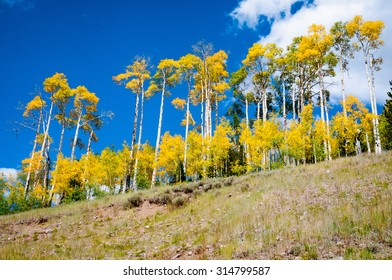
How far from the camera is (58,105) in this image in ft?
82.1

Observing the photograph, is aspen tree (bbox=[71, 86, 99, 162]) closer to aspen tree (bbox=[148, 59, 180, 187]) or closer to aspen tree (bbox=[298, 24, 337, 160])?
aspen tree (bbox=[148, 59, 180, 187])

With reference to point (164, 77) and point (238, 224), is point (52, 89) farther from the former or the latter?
point (238, 224)

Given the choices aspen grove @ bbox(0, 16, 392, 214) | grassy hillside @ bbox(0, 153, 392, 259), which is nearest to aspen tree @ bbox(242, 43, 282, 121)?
Answer: aspen grove @ bbox(0, 16, 392, 214)

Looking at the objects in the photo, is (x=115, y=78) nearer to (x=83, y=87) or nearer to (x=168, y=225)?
(x=83, y=87)

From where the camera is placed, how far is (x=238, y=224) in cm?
794

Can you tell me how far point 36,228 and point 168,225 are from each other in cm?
622

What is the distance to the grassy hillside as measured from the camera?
5.91 metres

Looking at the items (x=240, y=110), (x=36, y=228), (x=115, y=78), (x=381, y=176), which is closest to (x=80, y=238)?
(x=36, y=228)

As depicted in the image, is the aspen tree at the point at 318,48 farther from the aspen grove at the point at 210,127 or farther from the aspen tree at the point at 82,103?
the aspen tree at the point at 82,103

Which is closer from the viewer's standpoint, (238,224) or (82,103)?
(238,224)

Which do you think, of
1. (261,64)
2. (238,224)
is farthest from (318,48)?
(238,224)

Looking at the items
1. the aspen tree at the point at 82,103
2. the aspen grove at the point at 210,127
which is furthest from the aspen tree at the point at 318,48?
the aspen tree at the point at 82,103

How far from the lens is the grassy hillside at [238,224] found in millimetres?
5906

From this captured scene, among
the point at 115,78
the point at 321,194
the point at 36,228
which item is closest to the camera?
the point at 321,194
